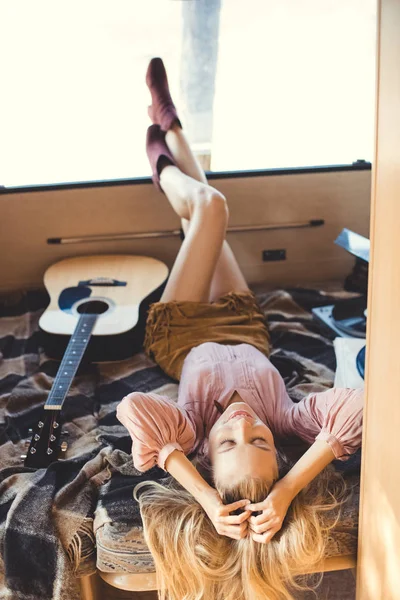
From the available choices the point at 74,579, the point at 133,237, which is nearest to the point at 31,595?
the point at 74,579

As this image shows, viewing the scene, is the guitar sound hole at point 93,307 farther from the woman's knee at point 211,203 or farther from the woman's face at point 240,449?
the woman's face at point 240,449

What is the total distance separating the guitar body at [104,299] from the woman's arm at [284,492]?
69 centimetres

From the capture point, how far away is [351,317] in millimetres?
1833

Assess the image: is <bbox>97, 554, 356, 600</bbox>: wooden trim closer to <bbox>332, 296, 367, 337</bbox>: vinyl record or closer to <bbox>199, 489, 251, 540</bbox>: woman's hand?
<bbox>199, 489, 251, 540</bbox>: woman's hand

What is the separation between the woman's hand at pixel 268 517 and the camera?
1033mm

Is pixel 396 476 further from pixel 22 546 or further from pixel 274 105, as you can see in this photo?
pixel 274 105

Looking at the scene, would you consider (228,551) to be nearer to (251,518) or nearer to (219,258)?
(251,518)

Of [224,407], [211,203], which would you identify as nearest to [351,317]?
[211,203]

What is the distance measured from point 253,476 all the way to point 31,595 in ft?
1.56

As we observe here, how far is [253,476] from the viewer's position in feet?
3.53

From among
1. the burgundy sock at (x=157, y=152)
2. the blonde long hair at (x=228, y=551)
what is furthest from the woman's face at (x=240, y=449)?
the burgundy sock at (x=157, y=152)

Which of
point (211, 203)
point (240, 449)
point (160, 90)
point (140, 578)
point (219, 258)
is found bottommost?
point (140, 578)

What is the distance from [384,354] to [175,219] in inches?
46.9

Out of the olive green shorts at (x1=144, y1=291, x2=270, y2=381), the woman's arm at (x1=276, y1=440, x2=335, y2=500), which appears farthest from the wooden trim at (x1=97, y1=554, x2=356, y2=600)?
the olive green shorts at (x1=144, y1=291, x2=270, y2=381)
